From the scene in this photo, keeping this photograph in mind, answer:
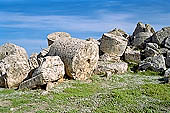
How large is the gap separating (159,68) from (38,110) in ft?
51.9

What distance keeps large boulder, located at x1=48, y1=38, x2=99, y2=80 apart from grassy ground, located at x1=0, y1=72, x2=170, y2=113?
1.33 meters

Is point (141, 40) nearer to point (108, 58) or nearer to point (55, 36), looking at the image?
point (108, 58)

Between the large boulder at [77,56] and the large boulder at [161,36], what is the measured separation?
16029 millimetres

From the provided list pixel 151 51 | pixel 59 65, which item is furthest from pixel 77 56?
pixel 151 51

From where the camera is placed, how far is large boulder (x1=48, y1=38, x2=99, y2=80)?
73.4ft

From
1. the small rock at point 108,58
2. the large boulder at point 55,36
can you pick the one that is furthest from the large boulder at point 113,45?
the large boulder at point 55,36

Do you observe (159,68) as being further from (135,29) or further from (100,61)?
(135,29)

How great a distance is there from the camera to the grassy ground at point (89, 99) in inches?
573

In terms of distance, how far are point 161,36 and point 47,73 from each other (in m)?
23.0

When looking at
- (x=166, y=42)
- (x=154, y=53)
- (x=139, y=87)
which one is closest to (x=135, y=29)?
(x=166, y=42)

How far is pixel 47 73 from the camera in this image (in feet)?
65.1

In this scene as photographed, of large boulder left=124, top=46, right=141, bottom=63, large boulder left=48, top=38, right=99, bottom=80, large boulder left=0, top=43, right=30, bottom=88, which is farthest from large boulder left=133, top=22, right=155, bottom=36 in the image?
large boulder left=0, top=43, right=30, bottom=88

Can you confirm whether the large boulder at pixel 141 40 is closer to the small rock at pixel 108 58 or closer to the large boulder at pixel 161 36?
the large boulder at pixel 161 36

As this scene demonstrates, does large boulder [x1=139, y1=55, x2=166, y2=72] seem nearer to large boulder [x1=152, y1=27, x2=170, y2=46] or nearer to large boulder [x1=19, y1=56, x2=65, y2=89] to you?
large boulder [x1=152, y1=27, x2=170, y2=46]
